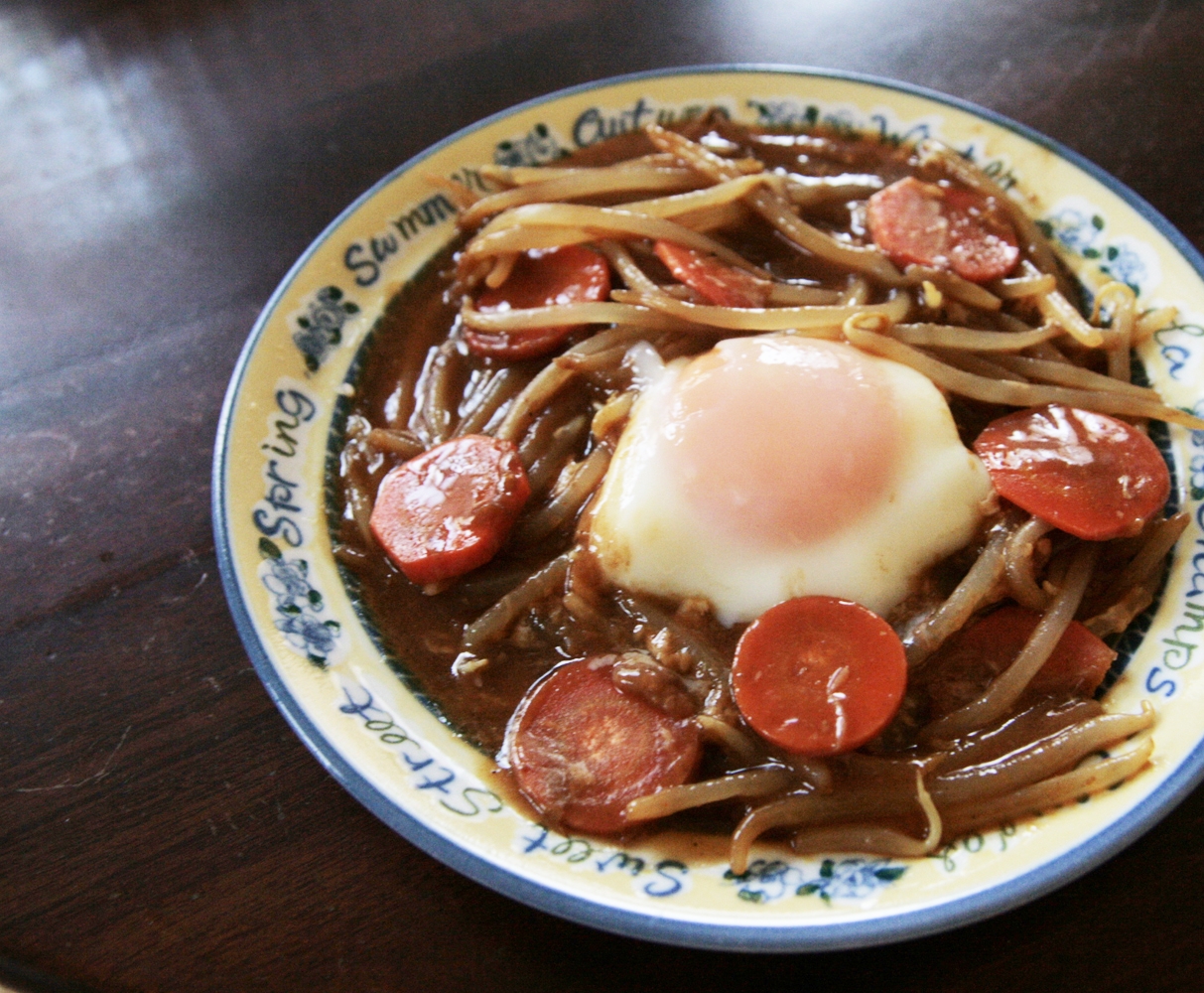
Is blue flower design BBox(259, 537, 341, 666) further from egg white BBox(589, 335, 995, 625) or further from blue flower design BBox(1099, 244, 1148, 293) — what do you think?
blue flower design BBox(1099, 244, 1148, 293)

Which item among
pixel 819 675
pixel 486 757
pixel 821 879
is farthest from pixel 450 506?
pixel 821 879

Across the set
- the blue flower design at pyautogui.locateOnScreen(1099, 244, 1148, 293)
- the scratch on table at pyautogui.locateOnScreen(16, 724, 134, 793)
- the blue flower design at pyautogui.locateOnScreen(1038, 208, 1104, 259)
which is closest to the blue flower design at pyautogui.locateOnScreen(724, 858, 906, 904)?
the scratch on table at pyautogui.locateOnScreen(16, 724, 134, 793)

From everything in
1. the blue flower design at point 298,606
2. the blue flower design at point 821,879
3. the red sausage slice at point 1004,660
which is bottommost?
the blue flower design at point 821,879

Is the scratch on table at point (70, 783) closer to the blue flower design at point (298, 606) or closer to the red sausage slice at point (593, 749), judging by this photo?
the blue flower design at point (298, 606)

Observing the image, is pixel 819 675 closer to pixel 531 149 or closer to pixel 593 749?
pixel 593 749

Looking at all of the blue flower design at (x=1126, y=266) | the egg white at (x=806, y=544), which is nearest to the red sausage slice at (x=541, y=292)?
the egg white at (x=806, y=544)

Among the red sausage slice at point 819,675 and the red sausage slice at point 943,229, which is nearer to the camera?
the red sausage slice at point 819,675
